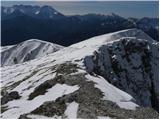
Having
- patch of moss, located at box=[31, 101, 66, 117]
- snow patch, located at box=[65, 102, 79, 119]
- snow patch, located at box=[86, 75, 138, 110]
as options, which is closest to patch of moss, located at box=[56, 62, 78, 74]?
snow patch, located at box=[86, 75, 138, 110]

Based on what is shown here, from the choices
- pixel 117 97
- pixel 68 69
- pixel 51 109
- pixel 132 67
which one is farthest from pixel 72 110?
pixel 132 67

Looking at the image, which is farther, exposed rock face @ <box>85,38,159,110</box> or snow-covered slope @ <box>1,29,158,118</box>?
exposed rock face @ <box>85,38,159,110</box>

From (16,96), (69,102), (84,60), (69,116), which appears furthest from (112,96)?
(84,60)

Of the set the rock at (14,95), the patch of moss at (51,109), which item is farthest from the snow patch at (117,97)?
the rock at (14,95)

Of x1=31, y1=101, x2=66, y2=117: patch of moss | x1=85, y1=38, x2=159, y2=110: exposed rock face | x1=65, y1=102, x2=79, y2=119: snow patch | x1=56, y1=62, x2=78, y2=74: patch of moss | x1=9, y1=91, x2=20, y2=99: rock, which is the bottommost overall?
x1=85, y1=38, x2=159, y2=110: exposed rock face

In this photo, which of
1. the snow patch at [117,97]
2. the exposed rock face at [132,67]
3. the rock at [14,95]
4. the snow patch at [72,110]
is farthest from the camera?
the exposed rock face at [132,67]

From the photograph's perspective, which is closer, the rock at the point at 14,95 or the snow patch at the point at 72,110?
the snow patch at the point at 72,110

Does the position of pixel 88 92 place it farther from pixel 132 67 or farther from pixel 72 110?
pixel 132 67

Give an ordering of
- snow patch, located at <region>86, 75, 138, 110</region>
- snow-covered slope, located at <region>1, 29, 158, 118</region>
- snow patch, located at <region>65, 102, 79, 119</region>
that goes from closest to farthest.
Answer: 1. snow patch, located at <region>65, 102, 79, 119</region>
2. snow-covered slope, located at <region>1, 29, 158, 118</region>
3. snow patch, located at <region>86, 75, 138, 110</region>

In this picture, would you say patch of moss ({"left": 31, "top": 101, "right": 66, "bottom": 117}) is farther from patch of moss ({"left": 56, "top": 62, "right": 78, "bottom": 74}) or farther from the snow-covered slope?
patch of moss ({"left": 56, "top": 62, "right": 78, "bottom": 74})

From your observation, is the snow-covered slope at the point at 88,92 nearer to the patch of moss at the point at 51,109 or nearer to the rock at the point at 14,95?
the patch of moss at the point at 51,109
